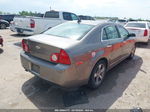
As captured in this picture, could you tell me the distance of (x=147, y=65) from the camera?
5.41 meters

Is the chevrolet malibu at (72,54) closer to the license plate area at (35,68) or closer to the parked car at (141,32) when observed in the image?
the license plate area at (35,68)

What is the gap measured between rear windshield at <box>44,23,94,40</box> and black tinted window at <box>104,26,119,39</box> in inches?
22.2

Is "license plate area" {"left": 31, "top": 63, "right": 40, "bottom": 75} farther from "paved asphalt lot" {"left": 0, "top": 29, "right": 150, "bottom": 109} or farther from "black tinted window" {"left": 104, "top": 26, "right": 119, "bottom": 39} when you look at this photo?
"black tinted window" {"left": 104, "top": 26, "right": 119, "bottom": 39}

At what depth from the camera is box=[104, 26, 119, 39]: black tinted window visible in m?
3.76

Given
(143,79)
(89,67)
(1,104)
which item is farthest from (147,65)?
(1,104)

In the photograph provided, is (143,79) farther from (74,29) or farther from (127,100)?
(74,29)

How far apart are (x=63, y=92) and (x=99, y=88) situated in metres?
0.91

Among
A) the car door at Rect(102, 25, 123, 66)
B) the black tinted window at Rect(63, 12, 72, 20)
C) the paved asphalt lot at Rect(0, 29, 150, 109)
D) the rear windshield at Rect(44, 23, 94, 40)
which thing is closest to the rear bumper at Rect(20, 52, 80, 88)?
the paved asphalt lot at Rect(0, 29, 150, 109)

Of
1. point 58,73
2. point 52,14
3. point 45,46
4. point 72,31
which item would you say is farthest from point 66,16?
point 58,73

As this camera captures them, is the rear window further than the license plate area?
Yes

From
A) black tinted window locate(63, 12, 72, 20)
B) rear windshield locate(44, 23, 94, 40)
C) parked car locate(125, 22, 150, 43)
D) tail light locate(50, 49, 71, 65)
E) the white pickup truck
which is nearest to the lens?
tail light locate(50, 49, 71, 65)

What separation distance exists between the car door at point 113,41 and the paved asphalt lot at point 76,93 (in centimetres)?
65

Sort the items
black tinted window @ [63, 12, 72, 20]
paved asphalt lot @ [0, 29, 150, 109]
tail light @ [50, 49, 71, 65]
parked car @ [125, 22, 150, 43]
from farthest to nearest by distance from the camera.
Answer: black tinted window @ [63, 12, 72, 20] < parked car @ [125, 22, 150, 43] < paved asphalt lot @ [0, 29, 150, 109] < tail light @ [50, 49, 71, 65]

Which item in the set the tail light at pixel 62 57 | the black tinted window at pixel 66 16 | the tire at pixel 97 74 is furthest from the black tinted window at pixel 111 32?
the black tinted window at pixel 66 16
